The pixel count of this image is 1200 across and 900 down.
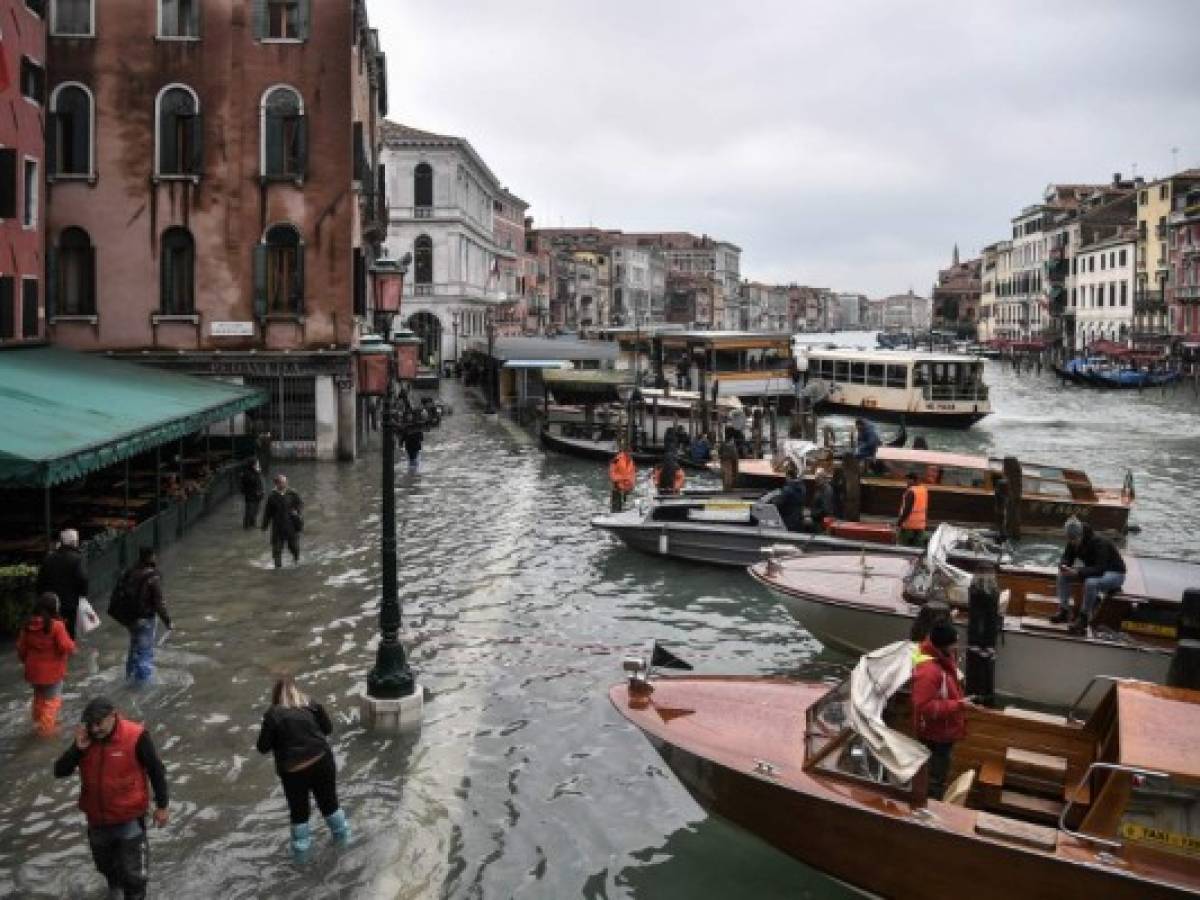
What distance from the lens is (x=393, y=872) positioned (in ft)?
27.2

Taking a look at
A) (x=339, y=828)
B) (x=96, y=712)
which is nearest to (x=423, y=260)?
(x=339, y=828)

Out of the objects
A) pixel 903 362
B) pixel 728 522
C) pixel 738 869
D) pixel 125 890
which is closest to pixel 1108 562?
pixel 738 869

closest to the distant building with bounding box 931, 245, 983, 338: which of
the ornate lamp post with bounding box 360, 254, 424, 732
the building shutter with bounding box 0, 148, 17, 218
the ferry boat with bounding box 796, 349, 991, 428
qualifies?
the ferry boat with bounding box 796, 349, 991, 428

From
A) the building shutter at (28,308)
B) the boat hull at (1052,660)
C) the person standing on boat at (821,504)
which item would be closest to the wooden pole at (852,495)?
the person standing on boat at (821,504)

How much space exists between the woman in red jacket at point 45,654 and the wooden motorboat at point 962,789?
16.6ft

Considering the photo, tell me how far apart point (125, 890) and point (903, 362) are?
4240 cm

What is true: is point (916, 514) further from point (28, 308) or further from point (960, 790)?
point (28, 308)

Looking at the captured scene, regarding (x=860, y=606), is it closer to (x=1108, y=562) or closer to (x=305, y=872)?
(x=1108, y=562)

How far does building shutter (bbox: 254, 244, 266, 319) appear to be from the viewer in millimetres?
28969

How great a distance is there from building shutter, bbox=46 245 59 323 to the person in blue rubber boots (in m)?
23.4

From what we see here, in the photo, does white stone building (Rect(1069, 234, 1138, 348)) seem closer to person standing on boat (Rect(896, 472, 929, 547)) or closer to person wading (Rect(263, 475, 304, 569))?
person standing on boat (Rect(896, 472, 929, 547))

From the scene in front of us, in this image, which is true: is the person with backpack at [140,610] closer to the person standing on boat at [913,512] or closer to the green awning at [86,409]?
the green awning at [86,409]

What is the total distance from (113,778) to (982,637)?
24.5 ft

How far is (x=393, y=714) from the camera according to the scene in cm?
1084
